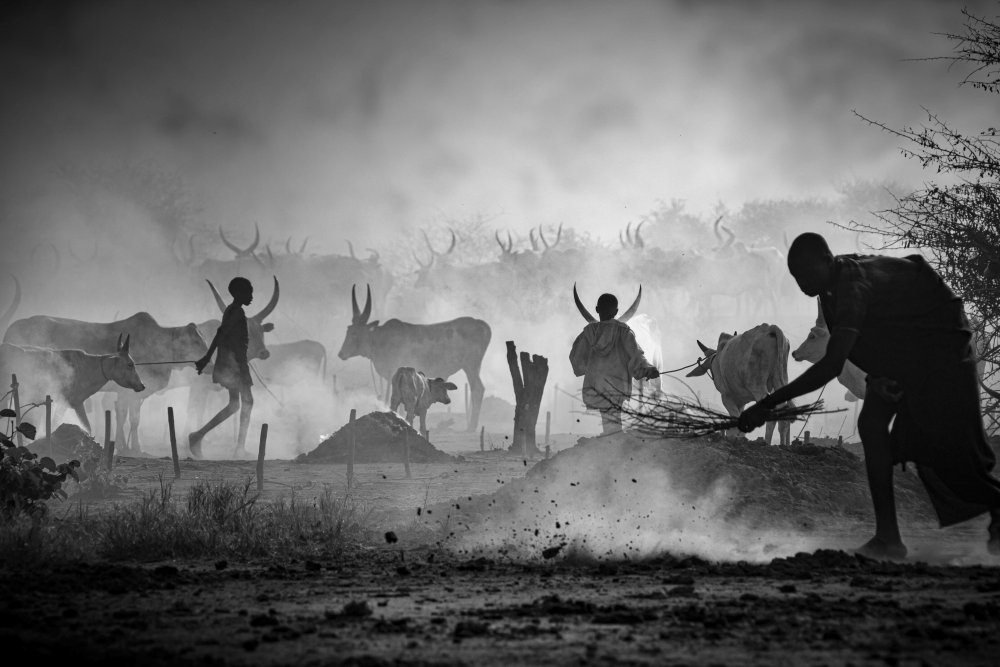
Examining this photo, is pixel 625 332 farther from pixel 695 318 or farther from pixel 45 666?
pixel 695 318

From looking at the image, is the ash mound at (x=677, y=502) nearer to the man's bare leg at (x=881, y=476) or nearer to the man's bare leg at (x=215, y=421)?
the man's bare leg at (x=881, y=476)

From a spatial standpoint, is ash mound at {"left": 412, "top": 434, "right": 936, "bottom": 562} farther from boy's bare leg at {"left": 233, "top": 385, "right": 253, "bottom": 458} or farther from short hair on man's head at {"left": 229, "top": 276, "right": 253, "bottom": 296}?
boy's bare leg at {"left": 233, "top": 385, "right": 253, "bottom": 458}

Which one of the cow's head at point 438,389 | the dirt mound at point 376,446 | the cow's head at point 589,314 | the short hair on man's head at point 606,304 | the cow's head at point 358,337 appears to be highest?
the cow's head at point 358,337

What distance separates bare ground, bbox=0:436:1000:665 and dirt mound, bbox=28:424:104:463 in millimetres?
8913

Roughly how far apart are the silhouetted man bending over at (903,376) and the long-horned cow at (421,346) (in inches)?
824

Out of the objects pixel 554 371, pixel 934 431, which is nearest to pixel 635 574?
pixel 934 431

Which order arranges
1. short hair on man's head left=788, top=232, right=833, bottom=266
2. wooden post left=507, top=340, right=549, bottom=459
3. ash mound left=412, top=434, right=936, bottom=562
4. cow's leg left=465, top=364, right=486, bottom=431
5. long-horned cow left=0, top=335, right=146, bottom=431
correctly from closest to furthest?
short hair on man's head left=788, top=232, right=833, bottom=266
ash mound left=412, top=434, right=936, bottom=562
wooden post left=507, top=340, right=549, bottom=459
long-horned cow left=0, top=335, right=146, bottom=431
cow's leg left=465, top=364, right=486, bottom=431

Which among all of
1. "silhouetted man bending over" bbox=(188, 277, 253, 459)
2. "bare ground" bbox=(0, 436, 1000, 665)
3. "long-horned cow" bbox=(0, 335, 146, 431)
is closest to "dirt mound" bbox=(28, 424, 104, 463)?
"long-horned cow" bbox=(0, 335, 146, 431)

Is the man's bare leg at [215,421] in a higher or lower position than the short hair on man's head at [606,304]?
lower

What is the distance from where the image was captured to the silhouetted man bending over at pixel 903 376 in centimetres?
551

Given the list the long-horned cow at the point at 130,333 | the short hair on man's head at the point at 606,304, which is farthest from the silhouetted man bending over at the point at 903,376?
the long-horned cow at the point at 130,333

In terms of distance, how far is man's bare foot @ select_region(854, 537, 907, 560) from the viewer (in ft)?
18.8

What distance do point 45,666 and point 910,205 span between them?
33.1ft

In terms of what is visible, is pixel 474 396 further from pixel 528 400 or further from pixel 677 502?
pixel 677 502
